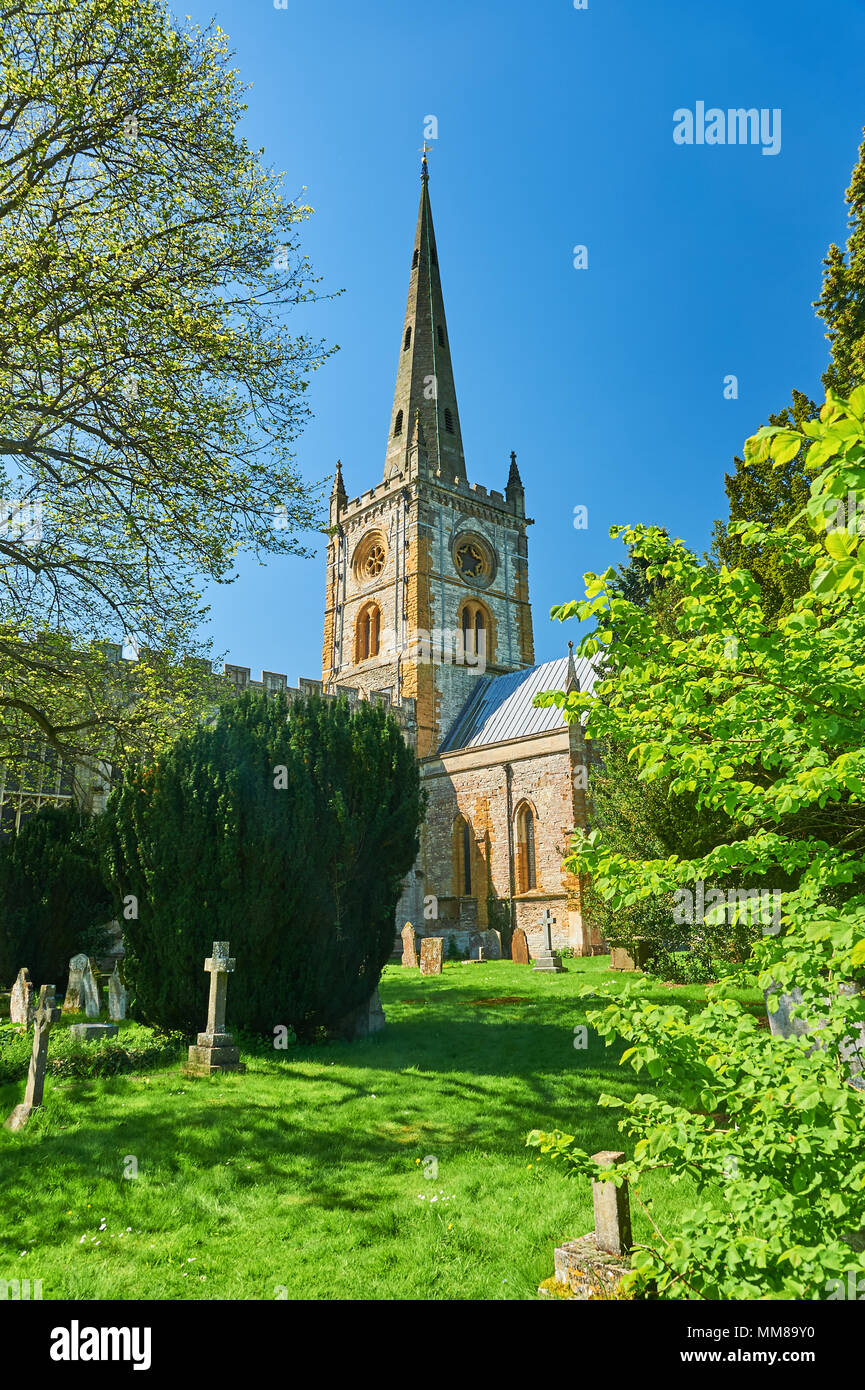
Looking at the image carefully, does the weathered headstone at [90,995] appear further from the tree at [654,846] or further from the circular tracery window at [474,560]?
the circular tracery window at [474,560]

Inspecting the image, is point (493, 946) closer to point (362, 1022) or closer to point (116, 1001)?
point (362, 1022)

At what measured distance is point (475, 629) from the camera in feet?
117

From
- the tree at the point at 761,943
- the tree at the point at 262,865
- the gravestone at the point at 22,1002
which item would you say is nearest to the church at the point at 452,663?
the tree at the point at 262,865

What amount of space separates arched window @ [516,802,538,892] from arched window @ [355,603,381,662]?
1258 centimetres

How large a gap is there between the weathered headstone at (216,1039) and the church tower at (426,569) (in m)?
20.4

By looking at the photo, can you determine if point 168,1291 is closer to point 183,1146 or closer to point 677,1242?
point 183,1146

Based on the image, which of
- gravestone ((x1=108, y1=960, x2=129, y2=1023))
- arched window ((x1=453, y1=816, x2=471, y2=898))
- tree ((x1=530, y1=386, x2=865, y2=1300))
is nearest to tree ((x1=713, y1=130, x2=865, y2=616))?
tree ((x1=530, y1=386, x2=865, y2=1300))

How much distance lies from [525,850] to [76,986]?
15.1 metres

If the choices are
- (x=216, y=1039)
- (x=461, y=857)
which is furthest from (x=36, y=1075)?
(x=461, y=857)

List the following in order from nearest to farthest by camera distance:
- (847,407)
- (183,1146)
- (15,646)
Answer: (847,407)
(183,1146)
(15,646)

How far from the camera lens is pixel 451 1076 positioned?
894cm

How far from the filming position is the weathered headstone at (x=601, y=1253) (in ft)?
13.6
